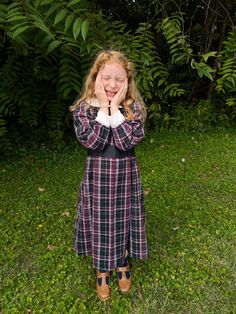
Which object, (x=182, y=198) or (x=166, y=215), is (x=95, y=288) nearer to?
(x=166, y=215)

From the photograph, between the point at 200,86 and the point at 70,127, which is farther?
the point at 200,86

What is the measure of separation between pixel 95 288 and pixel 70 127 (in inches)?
139

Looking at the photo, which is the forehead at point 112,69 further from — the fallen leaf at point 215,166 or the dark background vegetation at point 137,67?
A: the fallen leaf at point 215,166

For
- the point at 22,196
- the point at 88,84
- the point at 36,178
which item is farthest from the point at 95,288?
the point at 36,178

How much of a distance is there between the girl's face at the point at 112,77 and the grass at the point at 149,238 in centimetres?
143

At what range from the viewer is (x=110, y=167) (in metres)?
2.31

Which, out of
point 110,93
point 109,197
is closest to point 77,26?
point 110,93

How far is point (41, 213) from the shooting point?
3791 mm

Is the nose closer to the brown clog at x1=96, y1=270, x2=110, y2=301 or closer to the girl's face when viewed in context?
the girl's face

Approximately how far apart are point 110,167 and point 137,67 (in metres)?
2.19

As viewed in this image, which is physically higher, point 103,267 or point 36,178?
point 103,267

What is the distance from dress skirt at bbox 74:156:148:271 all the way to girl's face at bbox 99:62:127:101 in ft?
1.39

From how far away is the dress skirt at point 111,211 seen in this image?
234cm

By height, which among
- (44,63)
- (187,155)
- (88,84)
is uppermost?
(88,84)
